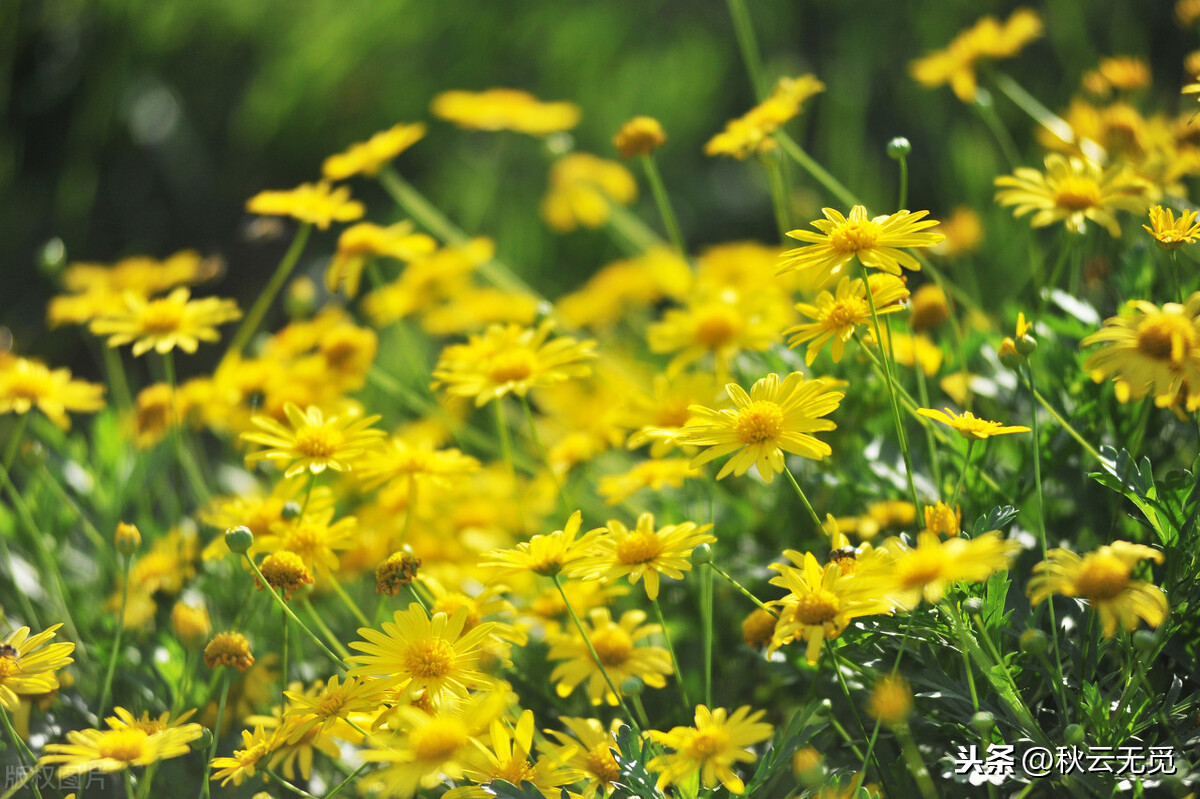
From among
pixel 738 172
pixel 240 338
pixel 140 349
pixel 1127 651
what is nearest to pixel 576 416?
pixel 240 338

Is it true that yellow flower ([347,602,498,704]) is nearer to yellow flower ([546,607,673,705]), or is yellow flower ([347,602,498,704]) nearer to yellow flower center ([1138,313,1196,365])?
yellow flower ([546,607,673,705])

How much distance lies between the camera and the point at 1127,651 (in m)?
1.06

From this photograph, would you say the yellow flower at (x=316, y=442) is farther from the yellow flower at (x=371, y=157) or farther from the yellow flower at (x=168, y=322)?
the yellow flower at (x=371, y=157)

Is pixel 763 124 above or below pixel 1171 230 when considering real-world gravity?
above

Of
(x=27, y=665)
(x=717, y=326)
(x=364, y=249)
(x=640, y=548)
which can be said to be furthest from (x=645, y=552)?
(x=364, y=249)

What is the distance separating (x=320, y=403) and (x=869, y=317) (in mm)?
978

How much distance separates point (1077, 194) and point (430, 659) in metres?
1.11

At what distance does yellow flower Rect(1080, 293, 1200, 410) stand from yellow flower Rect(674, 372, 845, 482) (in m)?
0.30

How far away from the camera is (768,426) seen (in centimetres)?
112

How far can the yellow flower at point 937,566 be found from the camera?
0.92m

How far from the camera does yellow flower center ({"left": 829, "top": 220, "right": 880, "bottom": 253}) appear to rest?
1151 millimetres

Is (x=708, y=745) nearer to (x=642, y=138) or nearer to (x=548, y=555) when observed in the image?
(x=548, y=555)

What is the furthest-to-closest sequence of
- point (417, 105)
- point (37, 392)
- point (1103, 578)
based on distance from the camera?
1. point (417, 105)
2. point (37, 392)
3. point (1103, 578)

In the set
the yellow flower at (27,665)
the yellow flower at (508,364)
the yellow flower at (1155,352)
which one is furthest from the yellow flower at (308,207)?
the yellow flower at (1155,352)
